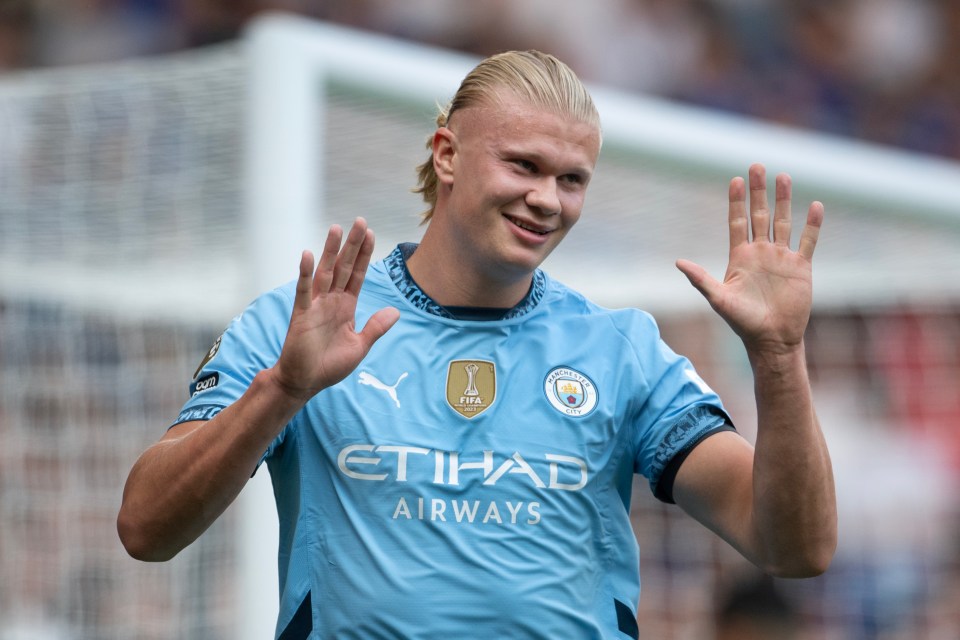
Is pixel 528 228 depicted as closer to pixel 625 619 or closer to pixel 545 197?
pixel 545 197

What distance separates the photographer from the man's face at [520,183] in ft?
7.93

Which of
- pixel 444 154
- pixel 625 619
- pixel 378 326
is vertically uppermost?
pixel 444 154

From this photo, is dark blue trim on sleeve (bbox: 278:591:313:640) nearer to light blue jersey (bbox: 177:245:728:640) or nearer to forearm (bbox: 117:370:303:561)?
light blue jersey (bbox: 177:245:728:640)

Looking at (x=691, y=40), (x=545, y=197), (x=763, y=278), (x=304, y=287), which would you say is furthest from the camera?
(x=691, y=40)

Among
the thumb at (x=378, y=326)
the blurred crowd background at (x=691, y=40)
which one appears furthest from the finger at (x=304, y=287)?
the blurred crowd background at (x=691, y=40)

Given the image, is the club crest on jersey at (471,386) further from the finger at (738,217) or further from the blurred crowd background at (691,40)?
the blurred crowd background at (691,40)

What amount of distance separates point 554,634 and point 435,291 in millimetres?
698

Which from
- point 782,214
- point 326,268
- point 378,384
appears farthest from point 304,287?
point 782,214

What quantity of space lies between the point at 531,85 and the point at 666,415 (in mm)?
679

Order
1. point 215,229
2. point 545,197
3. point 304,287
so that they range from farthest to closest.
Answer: point 215,229
point 545,197
point 304,287

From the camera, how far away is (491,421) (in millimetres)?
2391

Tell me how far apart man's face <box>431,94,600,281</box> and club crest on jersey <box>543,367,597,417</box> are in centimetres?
21

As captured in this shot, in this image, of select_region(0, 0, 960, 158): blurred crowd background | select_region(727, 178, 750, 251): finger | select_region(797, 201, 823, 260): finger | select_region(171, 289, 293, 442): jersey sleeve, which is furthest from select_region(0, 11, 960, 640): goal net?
select_region(0, 0, 960, 158): blurred crowd background

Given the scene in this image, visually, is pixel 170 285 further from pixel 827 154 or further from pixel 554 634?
pixel 554 634
